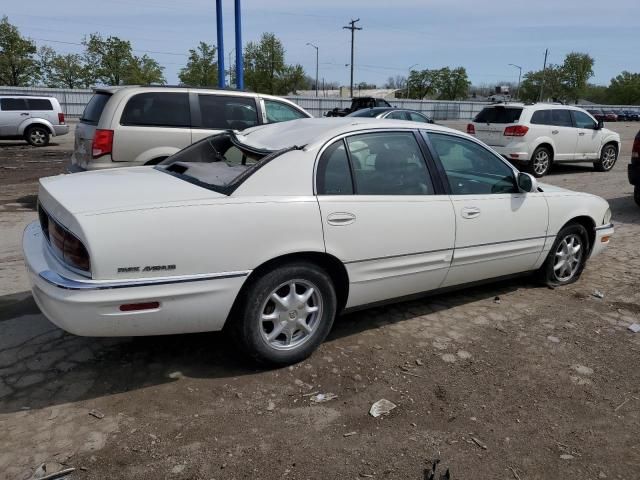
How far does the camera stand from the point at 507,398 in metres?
3.30

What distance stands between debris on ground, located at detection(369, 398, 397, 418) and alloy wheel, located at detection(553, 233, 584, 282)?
2737mm

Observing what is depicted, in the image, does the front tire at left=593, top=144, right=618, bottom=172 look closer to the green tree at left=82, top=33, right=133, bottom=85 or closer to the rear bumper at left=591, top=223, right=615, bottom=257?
the rear bumper at left=591, top=223, right=615, bottom=257

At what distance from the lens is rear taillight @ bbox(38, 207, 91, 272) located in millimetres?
2865

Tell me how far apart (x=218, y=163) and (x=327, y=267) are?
47.9 inches

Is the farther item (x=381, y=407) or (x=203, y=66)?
(x=203, y=66)

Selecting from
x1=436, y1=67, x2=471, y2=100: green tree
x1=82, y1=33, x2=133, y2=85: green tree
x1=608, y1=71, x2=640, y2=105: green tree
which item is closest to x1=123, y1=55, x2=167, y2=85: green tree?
x1=82, y1=33, x2=133, y2=85: green tree

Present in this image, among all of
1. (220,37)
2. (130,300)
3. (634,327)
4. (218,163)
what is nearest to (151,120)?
(218,163)

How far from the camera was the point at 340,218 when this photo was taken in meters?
3.50

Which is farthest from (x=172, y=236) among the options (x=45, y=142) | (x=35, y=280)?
(x=45, y=142)

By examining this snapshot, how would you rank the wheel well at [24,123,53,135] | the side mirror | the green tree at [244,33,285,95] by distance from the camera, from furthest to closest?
1. the green tree at [244,33,285,95]
2. the wheel well at [24,123,53,135]
3. the side mirror

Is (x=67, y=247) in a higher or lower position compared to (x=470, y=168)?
lower

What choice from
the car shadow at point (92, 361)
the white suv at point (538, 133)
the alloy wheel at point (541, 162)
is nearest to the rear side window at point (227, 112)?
the car shadow at point (92, 361)

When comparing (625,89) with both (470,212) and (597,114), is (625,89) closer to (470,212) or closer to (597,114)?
(597,114)

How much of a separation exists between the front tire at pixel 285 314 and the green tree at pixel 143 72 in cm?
5727
